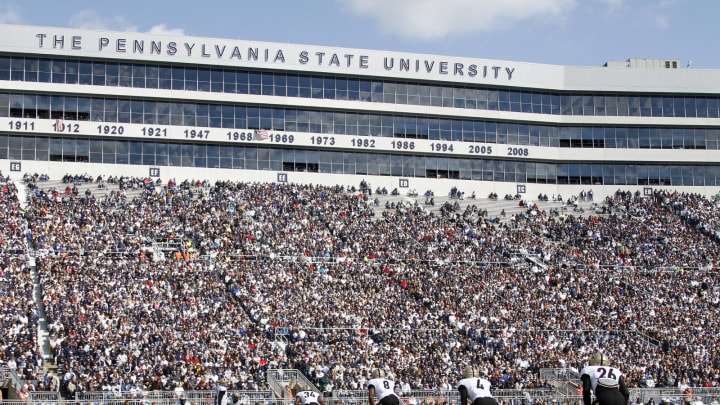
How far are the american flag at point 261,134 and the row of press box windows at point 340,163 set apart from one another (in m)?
0.65

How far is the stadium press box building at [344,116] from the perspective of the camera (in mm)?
55719

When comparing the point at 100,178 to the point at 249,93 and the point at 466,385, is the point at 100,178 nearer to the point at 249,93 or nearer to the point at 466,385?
the point at 249,93

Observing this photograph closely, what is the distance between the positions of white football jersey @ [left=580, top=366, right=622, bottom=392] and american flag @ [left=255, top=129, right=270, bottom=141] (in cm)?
4482

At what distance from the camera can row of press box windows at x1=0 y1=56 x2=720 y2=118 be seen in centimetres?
5634

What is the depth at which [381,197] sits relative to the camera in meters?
58.0

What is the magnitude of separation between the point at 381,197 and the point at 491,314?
17.8m

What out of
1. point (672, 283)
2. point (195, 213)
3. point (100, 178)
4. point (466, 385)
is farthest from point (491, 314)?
point (466, 385)

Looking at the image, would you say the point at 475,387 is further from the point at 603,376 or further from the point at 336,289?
the point at 336,289

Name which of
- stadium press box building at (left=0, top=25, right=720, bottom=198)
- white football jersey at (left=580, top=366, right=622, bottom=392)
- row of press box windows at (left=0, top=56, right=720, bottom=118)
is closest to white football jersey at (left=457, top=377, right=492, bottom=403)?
white football jersey at (left=580, top=366, right=622, bottom=392)

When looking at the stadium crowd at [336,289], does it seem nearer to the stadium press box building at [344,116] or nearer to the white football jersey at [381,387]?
the stadium press box building at [344,116]

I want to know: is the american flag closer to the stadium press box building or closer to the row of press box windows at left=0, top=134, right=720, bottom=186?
the stadium press box building

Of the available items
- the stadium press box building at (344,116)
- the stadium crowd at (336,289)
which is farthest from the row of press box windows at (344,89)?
the stadium crowd at (336,289)

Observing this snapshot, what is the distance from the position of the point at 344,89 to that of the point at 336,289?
21.2 meters

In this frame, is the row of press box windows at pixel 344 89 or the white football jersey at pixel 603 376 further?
the row of press box windows at pixel 344 89
